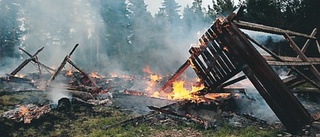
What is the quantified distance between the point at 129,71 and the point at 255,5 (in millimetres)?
21603

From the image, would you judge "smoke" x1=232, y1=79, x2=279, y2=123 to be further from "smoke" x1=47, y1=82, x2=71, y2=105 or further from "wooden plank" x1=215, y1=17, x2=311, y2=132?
"smoke" x1=47, y1=82, x2=71, y2=105

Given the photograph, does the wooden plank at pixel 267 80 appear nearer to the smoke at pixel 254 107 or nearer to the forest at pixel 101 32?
the smoke at pixel 254 107

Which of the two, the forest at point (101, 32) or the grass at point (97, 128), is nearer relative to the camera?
the grass at point (97, 128)

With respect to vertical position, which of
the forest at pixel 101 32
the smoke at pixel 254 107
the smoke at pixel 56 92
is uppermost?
the forest at pixel 101 32

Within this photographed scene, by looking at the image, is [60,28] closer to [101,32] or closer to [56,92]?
[101,32]

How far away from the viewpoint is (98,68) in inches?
1633

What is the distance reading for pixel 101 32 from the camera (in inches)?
1784

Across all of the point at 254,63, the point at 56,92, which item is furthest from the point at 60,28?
the point at 254,63

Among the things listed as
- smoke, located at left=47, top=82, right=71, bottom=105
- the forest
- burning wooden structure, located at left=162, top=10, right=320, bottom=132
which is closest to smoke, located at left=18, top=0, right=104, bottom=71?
the forest

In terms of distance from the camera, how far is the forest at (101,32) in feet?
115

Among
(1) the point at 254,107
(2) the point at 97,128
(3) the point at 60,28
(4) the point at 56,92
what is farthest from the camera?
(3) the point at 60,28

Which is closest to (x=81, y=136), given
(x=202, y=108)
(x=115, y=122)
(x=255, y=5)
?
Answer: (x=115, y=122)

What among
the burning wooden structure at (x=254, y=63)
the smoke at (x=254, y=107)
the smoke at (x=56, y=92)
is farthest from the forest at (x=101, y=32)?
the burning wooden structure at (x=254, y=63)

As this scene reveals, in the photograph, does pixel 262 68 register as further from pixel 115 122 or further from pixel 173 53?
pixel 173 53
